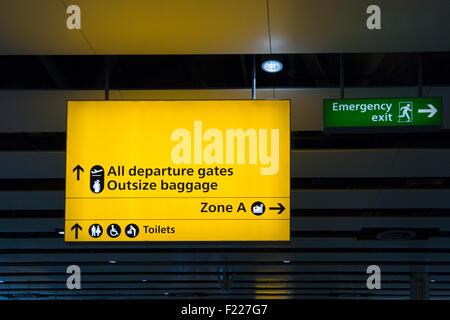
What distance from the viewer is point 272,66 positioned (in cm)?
709

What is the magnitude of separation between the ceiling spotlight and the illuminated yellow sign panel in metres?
0.82

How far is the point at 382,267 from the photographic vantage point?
16781mm

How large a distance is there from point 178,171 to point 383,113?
177cm

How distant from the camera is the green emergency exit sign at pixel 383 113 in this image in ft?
19.9

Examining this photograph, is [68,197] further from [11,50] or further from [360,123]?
[360,123]

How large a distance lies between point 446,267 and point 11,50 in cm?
1244

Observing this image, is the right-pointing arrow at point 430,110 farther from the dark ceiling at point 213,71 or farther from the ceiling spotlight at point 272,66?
the ceiling spotlight at point 272,66

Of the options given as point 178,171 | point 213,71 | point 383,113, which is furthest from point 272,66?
point 178,171

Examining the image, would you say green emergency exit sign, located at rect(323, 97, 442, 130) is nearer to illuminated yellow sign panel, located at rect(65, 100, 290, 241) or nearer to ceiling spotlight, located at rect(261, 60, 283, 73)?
illuminated yellow sign panel, located at rect(65, 100, 290, 241)

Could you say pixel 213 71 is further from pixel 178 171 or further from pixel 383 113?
pixel 383 113

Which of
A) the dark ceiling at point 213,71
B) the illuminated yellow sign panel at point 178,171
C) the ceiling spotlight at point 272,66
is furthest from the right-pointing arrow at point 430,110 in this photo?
the ceiling spotlight at point 272,66

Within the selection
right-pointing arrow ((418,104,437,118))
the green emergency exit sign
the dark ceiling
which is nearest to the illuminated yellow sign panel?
the green emergency exit sign

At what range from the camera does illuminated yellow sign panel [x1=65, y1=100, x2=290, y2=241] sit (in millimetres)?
6078
